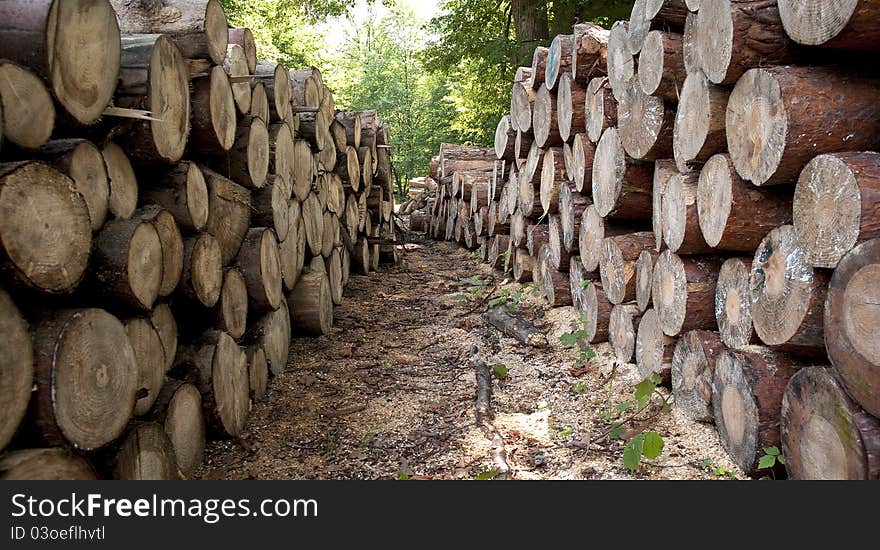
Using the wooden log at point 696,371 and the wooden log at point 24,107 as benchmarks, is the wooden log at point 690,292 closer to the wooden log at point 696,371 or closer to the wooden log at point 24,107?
the wooden log at point 696,371

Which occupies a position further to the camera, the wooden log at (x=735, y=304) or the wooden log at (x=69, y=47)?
the wooden log at (x=735, y=304)

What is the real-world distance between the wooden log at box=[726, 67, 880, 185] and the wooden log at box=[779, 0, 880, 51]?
0.16 meters

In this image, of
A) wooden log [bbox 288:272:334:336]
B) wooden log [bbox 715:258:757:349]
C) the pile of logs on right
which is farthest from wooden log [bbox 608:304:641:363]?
wooden log [bbox 288:272:334:336]

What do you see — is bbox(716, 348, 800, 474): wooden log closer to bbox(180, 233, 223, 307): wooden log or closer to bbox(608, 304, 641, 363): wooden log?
bbox(608, 304, 641, 363): wooden log

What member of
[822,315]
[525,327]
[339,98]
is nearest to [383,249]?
[525,327]

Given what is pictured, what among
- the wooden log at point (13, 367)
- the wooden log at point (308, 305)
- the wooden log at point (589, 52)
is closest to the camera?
the wooden log at point (13, 367)

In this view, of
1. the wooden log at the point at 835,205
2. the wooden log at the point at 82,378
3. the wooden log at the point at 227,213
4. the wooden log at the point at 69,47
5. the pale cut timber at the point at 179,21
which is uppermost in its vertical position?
the pale cut timber at the point at 179,21

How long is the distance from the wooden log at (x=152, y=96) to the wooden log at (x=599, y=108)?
2646 mm

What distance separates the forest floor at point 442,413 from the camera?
2980 millimetres

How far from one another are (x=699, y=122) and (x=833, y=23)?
0.93 meters

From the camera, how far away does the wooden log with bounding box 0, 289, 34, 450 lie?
5.52 feet

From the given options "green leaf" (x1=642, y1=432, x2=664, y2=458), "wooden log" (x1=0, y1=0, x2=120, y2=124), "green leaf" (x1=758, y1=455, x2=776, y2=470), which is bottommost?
"green leaf" (x1=642, y1=432, x2=664, y2=458)

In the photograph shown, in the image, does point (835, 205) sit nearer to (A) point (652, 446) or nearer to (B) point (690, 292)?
(B) point (690, 292)

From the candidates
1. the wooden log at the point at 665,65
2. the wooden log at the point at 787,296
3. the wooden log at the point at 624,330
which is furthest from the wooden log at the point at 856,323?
the wooden log at the point at 624,330
